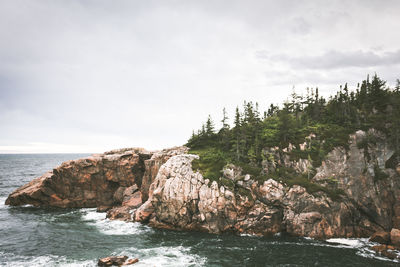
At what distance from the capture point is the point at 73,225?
1436 inches

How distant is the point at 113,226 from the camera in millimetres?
35750

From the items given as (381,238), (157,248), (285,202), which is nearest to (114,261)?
(157,248)

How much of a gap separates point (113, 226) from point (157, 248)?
41.0 ft

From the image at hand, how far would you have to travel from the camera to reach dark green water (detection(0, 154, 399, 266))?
2422 centimetres

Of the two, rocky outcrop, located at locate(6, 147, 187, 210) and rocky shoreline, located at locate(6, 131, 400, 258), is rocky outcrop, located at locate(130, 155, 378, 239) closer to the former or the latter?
rocky shoreline, located at locate(6, 131, 400, 258)

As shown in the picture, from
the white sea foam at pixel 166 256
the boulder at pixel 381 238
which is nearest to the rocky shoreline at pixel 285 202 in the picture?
the boulder at pixel 381 238

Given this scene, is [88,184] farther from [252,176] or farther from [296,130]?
[296,130]

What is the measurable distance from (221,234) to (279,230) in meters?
9.39

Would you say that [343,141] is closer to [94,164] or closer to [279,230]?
[279,230]

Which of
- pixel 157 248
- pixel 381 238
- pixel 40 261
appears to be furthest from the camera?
pixel 381 238

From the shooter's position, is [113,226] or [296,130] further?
[296,130]

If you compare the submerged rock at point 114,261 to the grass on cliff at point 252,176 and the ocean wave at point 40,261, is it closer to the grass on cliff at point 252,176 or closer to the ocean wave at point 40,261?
the ocean wave at point 40,261

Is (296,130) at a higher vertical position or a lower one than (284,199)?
higher

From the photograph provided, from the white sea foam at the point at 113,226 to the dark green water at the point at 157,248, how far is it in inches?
5.9
